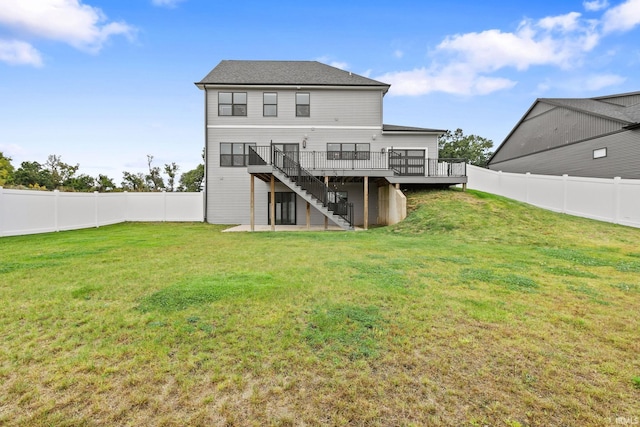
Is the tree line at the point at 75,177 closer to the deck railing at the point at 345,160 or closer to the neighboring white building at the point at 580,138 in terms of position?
the deck railing at the point at 345,160

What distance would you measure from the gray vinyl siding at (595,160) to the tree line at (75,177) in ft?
105

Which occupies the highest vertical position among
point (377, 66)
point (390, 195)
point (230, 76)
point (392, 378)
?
point (377, 66)

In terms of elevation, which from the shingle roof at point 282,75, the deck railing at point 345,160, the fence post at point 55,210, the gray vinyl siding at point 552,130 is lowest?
the fence post at point 55,210

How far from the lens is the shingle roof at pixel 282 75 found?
15.6m

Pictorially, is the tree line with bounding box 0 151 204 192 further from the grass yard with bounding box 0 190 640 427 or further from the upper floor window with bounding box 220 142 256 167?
the grass yard with bounding box 0 190 640 427

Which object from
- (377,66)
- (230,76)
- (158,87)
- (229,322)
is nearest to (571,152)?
(377,66)

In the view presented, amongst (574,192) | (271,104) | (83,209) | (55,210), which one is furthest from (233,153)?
(574,192)

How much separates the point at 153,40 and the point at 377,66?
1532 centimetres

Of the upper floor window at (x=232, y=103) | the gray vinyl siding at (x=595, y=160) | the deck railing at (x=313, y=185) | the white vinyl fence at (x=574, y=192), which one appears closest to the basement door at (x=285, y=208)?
the deck railing at (x=313, y=185)

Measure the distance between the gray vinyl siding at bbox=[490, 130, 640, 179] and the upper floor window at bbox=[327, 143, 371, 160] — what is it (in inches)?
468

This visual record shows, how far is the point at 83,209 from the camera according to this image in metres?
13.0

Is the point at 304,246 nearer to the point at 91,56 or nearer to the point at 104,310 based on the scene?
the point at 104,310

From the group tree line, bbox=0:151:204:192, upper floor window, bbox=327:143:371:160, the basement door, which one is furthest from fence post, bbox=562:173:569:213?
tree line, bbox=0:151:204:192

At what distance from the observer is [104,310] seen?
133 inches
